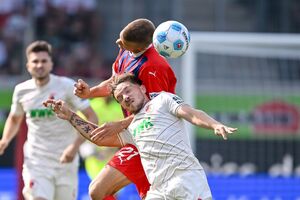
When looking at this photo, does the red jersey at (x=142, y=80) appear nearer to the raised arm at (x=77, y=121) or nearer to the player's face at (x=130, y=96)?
the raised arm at (x=77, y=121)

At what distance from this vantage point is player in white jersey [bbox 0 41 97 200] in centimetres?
939

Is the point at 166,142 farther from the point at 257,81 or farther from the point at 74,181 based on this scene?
the point at 257,81

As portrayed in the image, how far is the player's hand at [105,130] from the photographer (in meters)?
7.04

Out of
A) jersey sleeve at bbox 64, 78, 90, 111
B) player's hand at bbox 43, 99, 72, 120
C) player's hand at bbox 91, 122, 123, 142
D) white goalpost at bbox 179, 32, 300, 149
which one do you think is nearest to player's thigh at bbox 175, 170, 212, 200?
player's hand at bbox 91, 122, 123, 142

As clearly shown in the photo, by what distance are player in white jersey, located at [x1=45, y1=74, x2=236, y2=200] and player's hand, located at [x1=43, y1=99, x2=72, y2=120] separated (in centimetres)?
48

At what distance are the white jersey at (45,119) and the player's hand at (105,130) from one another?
230cm

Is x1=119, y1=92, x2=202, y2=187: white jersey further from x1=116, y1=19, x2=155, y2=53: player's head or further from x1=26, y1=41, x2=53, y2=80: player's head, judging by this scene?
x1=26, y1=41, x2=53, y2=80: player's head

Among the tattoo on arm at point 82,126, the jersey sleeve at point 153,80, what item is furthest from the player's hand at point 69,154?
the jersey sleeve at point 153,80

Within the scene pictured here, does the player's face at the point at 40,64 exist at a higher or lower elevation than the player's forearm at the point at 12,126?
higher

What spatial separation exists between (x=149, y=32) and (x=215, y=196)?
18.6ft

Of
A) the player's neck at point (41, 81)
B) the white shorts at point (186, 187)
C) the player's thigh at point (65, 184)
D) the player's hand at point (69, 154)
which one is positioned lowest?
the player's thigh at point (65, 184)

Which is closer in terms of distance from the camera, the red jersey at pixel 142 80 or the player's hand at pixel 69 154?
the red jersey at pixel 142 80

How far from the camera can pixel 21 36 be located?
18422 mm

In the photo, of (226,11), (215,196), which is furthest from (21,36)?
(215,196)
